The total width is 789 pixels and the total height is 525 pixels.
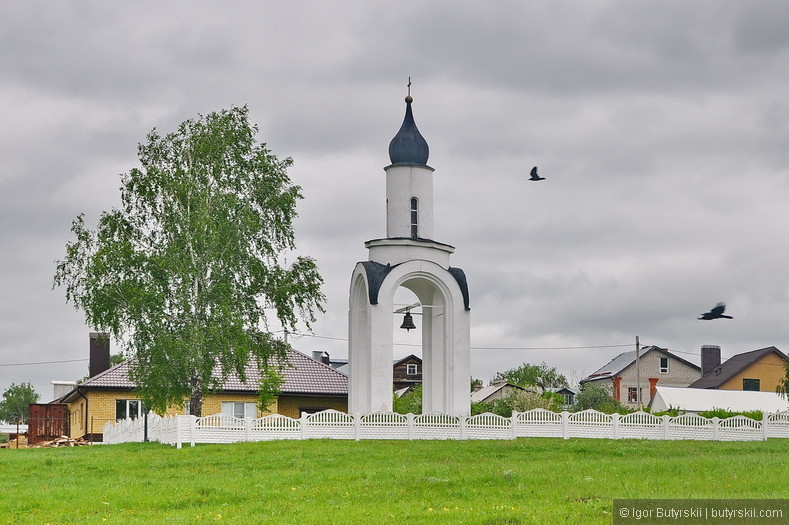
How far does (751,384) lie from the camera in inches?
2987

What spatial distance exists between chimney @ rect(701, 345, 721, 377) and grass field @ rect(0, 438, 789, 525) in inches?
2204

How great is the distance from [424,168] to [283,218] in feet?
17.1

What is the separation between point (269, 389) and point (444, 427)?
566 inches

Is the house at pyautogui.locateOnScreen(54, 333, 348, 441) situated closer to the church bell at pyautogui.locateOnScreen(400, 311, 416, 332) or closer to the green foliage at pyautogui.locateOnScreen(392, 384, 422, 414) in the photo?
the green foliage at pyautogui.locateOnScreen(392, 384, 422, 414)

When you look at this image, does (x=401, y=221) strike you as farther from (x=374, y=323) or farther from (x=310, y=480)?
(x=310, y=480)

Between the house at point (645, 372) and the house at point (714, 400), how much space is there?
16.9 m

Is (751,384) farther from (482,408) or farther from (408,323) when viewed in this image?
(408,323)

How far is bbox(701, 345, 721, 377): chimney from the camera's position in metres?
81.0

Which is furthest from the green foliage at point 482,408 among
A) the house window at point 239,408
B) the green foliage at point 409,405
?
the house window at point 239,408

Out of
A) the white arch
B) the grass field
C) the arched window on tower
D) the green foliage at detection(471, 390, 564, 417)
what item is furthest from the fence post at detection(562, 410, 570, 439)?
the green foliage at detection(471, 390, 564, 417)

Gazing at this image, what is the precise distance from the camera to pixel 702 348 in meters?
81.6

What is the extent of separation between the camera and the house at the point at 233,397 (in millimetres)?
45875

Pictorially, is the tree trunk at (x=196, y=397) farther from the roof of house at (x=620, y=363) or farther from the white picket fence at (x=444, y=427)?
the roof of house at (x=620, y=363)

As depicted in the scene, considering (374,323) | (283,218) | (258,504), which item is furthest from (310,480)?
(283,218)
